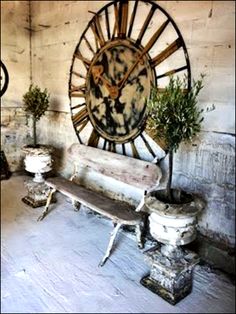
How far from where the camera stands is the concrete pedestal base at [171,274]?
5.91ft

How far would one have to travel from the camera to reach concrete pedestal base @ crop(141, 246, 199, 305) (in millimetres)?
1801

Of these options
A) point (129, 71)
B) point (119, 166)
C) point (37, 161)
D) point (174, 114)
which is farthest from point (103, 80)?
point (174, 114)

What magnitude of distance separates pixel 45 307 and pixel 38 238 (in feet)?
2.66

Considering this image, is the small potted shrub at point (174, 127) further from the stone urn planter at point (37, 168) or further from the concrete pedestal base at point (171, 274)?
the stone urn planter at point (37, 168)

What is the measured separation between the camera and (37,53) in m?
3.97

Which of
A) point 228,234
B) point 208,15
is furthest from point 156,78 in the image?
point 228,234

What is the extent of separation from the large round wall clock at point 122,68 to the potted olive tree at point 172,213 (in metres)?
0.54

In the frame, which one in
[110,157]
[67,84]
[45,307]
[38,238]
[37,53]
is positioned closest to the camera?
[45,307]

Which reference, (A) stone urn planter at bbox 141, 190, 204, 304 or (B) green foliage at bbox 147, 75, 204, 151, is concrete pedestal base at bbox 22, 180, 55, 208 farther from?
(B) green foliage at bbox 147, 75, 204, 151

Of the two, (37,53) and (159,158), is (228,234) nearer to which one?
(159,158)

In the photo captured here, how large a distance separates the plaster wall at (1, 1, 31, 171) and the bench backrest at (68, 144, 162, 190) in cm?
135

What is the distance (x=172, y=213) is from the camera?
5.72 ft

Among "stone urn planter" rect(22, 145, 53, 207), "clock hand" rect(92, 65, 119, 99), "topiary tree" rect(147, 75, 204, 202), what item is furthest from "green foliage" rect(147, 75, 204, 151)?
"stone urn planter" rect(22, 145, 53, 207)

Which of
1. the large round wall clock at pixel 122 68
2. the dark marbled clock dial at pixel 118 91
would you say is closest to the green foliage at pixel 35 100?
the large round wall clock at pixel 122 68
